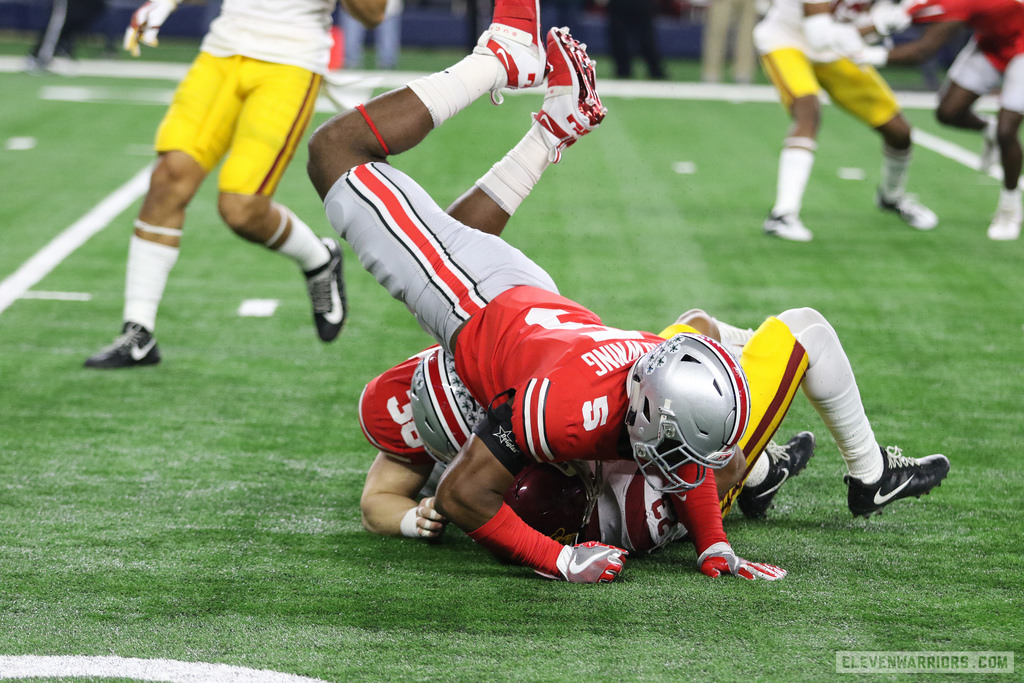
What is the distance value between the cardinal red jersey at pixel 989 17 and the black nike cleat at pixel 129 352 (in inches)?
187

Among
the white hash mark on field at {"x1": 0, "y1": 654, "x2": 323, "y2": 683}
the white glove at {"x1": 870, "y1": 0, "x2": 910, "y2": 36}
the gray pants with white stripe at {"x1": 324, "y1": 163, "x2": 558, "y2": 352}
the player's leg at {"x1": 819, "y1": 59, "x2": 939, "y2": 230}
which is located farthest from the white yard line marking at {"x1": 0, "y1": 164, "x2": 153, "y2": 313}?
the white glove at {"x1": 870, "y1": 0, "x2": 910, "y2": 36}

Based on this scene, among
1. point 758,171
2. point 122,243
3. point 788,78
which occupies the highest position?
point 788,78

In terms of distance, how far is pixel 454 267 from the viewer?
10.7ft

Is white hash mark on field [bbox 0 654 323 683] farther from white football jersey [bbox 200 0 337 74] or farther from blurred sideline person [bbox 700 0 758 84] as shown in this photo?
blurred sideline person [bbox 700 0 758 84]

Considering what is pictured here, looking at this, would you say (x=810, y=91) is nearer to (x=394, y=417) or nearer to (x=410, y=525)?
(x=394, y=417)

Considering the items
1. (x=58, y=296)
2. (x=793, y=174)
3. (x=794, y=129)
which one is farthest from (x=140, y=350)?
(x=794, y=129)

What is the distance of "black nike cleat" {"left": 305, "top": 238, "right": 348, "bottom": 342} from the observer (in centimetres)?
505

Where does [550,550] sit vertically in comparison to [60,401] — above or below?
above

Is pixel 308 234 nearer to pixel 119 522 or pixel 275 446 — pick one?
pixel 275 446

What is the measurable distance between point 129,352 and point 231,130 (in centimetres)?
92

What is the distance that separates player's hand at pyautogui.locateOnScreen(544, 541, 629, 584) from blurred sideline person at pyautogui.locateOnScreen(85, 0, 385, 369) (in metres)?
2.32

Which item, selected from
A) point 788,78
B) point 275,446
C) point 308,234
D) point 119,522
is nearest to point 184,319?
point 308,234

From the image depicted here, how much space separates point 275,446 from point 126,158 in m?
5.41

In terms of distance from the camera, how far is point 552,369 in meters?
2.79
